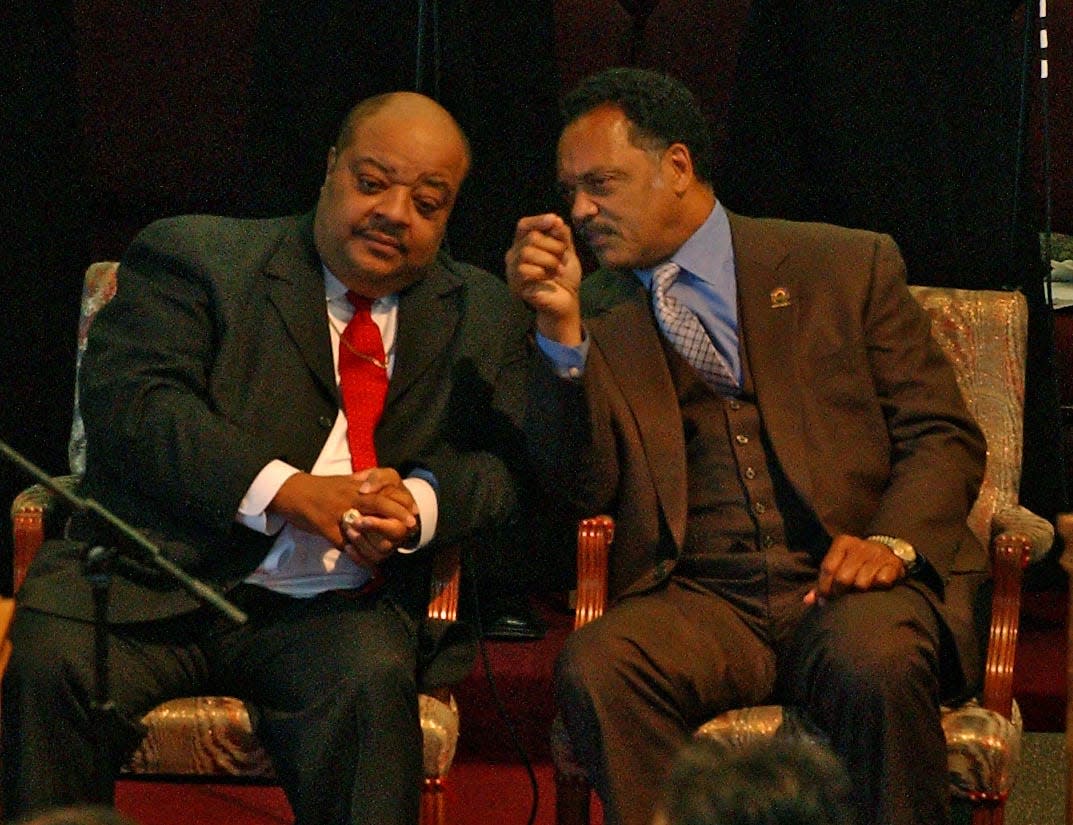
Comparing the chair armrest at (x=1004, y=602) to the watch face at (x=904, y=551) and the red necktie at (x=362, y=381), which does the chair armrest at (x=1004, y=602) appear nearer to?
the watch face at (x=904, y=551)

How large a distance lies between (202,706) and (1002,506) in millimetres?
1674

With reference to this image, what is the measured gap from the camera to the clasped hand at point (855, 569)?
11.2 ft

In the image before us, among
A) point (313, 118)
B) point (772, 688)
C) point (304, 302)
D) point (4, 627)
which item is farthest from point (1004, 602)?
point (313, 118)

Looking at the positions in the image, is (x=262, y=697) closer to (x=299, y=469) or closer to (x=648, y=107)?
(x=299, y=469)

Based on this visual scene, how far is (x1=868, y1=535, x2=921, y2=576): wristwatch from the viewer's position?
11.4ft

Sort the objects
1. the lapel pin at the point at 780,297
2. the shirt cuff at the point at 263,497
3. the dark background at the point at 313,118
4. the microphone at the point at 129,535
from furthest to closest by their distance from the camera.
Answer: the dark background at the point at 313,118 < the lapel pin at the point at 780,297 < the shirt cuff at the point at 263,497 < the microphone at the point at 129,535

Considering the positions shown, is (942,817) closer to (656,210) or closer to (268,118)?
(656,210)

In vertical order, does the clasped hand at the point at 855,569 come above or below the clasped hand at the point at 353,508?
below

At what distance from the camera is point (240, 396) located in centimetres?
357

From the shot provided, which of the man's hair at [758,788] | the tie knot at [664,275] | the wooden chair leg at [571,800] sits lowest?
the wooden chair leg at [571,800]

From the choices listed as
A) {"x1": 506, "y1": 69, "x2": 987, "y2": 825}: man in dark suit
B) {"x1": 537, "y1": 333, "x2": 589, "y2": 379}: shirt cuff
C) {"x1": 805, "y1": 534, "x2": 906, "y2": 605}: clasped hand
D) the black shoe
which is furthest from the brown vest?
the black shoe

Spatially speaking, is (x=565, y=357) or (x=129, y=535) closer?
(x=129, y=535)

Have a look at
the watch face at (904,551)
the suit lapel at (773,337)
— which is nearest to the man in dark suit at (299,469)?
the suit lapel at (773,337)

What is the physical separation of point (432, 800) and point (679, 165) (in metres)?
1.38
